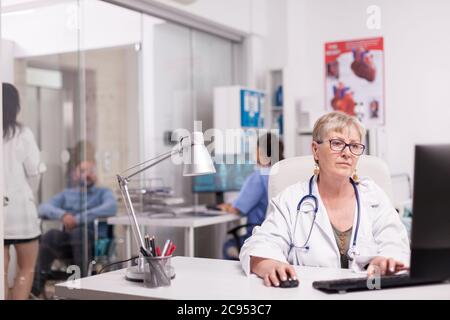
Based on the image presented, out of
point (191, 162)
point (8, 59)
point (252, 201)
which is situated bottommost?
point (252, 201)

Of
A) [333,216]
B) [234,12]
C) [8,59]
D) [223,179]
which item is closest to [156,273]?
[333,216]

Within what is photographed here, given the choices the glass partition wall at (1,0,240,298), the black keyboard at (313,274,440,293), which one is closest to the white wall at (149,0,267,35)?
the glass partition wall at (1,0,240,298)

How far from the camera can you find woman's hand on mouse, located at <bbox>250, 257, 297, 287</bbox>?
1541 mm

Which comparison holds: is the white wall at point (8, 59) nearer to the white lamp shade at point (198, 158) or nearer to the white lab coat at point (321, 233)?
the white lamp shade at point (198, 158)

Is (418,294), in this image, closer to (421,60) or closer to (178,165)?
(178,165)

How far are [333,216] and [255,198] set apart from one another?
185 centimetres

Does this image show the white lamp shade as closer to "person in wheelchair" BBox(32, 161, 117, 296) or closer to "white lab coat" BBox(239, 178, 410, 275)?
"white lab coat" BBox(239, 178, 410, 275)

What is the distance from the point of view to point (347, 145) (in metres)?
1.92

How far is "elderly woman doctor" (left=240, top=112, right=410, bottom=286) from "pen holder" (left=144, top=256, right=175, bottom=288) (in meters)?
0.31

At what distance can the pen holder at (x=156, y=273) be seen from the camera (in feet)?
4.99

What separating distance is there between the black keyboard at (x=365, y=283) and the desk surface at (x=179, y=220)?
210 cm

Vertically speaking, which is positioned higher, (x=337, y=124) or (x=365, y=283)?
(x=337, y=124)

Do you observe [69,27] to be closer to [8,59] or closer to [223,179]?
[8,59]
